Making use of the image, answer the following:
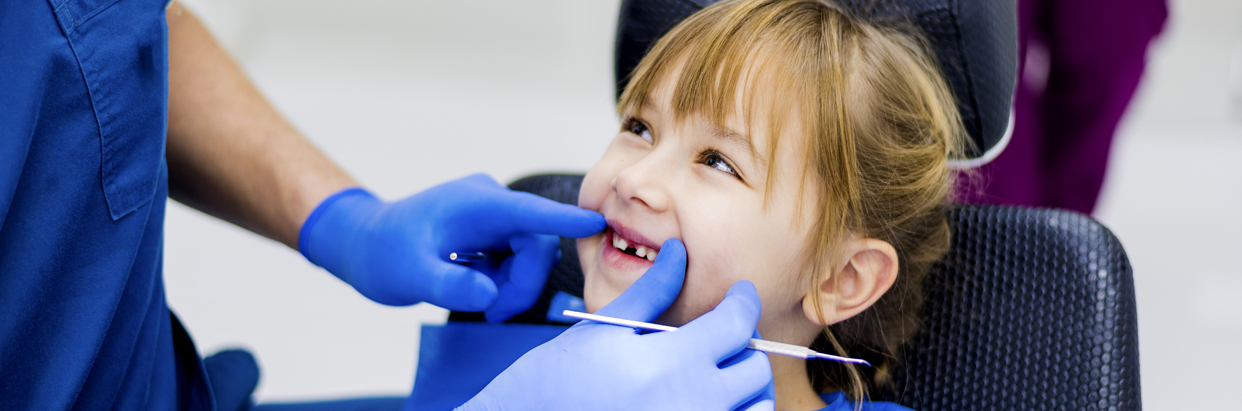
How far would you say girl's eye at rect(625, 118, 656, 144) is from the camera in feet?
2.95

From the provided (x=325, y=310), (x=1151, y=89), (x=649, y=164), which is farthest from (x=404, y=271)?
Answer: (x=1151, y=89)

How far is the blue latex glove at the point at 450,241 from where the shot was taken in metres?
0.87

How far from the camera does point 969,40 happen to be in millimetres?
877

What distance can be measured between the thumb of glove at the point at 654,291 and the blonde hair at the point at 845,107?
0.43 ft

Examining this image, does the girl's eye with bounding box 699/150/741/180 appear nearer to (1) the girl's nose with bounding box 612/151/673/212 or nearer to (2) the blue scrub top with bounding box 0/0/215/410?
(1) the girl's nose with bounding box 612/151/673/212

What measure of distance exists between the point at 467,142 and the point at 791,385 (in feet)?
7.72

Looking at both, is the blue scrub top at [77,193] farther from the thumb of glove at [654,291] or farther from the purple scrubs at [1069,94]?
the purple scrubs at [1069,94]

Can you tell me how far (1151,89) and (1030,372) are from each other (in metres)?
3.00

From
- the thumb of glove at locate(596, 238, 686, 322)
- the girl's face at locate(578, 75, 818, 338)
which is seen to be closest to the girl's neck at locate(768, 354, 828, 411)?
the girl's face at locate(578, 75, 818, 338)

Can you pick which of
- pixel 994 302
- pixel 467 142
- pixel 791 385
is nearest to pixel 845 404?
pixel 791 385

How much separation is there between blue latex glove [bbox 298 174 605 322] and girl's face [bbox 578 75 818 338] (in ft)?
0.21

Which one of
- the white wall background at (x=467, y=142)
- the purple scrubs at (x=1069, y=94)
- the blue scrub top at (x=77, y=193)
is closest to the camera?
the blue scrub top at (x=77, y=193)

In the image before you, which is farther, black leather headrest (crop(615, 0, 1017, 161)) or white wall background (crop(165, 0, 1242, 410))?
white wall background (crop(165, 0, 1242, 410))

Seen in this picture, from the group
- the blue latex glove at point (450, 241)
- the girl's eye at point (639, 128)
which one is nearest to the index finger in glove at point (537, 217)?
the blue latex glove at point (450, 241)
